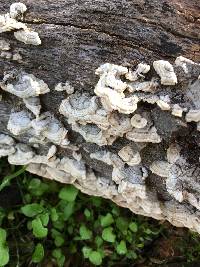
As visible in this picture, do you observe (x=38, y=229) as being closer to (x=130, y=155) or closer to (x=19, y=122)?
(x=19, y=122)

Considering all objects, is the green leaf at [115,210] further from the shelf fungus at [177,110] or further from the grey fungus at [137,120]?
the shelf fungus at [177,110]

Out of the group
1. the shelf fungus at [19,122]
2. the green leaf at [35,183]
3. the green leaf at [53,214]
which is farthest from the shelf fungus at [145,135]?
the green leaf at [35,183]

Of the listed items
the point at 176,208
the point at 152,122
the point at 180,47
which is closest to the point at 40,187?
the point at 176,208

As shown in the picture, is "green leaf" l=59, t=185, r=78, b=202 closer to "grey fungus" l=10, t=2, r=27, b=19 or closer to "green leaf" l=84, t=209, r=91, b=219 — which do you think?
"green leaf" l=84, t=209, r=91, b=219

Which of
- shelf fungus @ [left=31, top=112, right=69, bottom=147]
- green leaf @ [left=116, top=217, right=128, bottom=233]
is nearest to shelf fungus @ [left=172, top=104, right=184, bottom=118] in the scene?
shelf fungus @ [left=31, top=112, right=69, bottom=147]

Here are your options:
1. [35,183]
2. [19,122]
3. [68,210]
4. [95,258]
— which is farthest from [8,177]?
[95,258]
